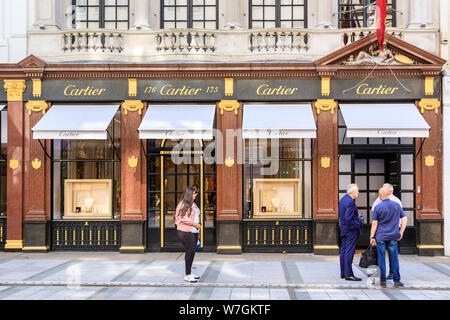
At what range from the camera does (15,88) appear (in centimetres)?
1377

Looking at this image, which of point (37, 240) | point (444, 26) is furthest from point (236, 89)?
point (37, 240)

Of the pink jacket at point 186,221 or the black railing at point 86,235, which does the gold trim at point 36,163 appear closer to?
→ the black railing at point 86,235

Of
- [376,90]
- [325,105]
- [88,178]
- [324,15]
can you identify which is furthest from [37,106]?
[376,90]

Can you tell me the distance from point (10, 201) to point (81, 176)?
6.55 feet

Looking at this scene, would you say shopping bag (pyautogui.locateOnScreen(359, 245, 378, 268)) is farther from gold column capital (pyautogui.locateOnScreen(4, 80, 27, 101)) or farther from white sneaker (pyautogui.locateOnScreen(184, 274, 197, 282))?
gold column capital (pyautogui.locateOnScreen(4, 80, 27, 101))

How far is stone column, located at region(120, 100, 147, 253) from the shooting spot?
13484 mm

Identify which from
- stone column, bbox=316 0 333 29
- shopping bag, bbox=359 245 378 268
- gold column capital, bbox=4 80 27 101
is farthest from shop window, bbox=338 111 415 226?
gold column capital, bbox=4 80 27 101

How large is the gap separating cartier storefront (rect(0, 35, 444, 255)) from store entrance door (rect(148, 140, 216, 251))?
27 millimetres

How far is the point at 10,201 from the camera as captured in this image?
13711 millimetres

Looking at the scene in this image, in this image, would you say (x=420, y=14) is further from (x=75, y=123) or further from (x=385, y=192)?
(x=75, y=123)
